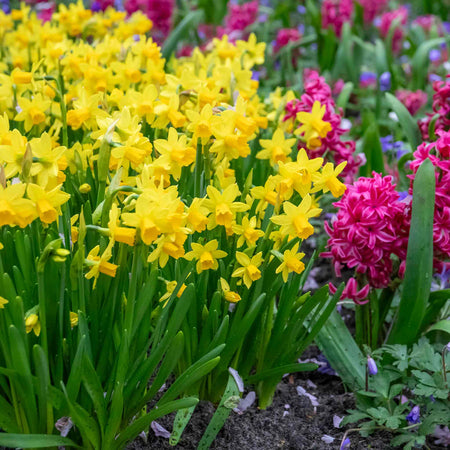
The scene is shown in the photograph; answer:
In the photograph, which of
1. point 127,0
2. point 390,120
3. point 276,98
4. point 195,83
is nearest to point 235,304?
point 195,83

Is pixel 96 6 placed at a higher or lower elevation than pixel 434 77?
higher

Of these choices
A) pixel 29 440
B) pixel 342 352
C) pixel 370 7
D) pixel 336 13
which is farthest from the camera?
pixel 370 7

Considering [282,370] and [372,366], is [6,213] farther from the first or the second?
[372,366]

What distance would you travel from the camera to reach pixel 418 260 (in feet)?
5.44

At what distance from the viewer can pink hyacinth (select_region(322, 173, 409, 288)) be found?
166 centimetres

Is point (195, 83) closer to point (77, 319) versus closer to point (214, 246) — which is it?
point (214, 246)

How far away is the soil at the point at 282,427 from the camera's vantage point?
5.10 feet

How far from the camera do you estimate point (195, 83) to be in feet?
6.26

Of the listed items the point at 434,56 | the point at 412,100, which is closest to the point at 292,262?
the point at 412,100

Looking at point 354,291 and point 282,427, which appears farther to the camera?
point 354,291

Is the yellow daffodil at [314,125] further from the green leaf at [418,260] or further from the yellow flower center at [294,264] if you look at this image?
the yellow flower center at [294,264]

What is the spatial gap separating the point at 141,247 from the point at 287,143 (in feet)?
2.38

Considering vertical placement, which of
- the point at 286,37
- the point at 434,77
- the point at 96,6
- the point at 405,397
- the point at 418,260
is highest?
the point at 96,6

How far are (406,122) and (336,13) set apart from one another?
2336 millimetres
